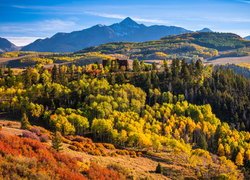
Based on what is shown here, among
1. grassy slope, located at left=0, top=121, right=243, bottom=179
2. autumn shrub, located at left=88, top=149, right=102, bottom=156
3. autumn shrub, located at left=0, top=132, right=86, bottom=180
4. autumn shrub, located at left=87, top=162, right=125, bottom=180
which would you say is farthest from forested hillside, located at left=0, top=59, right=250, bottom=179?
autumn shrub, located at left=0, top=132, right=86, bottom=180

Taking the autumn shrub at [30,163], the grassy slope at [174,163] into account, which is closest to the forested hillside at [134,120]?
the grassy slope at [174,163]

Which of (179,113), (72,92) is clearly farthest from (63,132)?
(179,113)

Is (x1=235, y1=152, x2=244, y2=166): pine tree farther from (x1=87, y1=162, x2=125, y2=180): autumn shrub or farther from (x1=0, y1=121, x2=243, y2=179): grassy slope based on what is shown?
(x1=87, y1=162, x2=125, y2=180): autumn shrub

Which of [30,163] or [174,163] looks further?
[174,163]

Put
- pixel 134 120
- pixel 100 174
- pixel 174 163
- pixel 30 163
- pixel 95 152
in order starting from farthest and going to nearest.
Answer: pixel 134 120
pixel 174 163
pixel 95 152
pixel 100 174
pixel 30 163

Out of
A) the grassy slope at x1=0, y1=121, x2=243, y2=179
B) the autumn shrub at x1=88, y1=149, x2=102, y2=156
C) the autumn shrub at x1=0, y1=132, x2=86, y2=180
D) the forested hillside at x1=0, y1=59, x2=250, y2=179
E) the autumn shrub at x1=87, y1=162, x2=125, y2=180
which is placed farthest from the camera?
the forested hillside at x1=0, y1=59, x2=250, y2=179

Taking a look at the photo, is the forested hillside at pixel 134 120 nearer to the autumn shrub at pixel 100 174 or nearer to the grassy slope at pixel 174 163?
the grassy slope at pixel 174 163

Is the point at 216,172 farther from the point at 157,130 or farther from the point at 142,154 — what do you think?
the point at 157,130

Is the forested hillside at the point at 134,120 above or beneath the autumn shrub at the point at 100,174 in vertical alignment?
beneath

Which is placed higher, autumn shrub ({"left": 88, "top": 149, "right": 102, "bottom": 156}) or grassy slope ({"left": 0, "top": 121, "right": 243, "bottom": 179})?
autumn shrub ({"left": 88, "top": 149, "right": 102, "bottom": 156})

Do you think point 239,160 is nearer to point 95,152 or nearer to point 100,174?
point 95,152

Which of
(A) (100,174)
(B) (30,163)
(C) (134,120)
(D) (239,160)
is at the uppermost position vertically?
(B) (30,163)

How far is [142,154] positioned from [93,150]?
88.3 ft

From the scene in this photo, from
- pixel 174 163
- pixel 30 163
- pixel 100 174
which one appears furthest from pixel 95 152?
pixel 30 163
